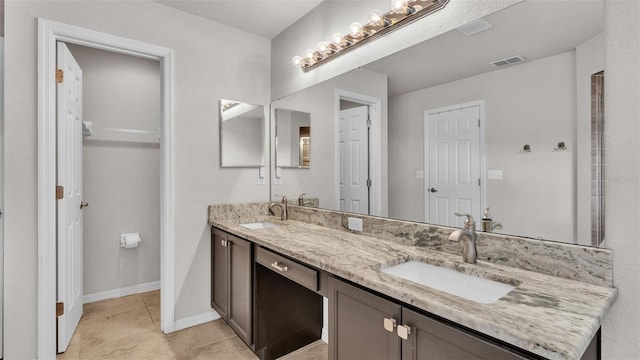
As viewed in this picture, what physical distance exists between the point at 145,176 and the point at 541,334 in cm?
340

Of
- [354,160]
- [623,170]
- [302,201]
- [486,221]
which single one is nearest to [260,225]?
[302,201]

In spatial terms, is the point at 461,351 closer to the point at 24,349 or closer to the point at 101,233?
the point at 24,349

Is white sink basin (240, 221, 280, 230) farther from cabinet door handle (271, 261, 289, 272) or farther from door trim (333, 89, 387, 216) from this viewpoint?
door trim (333, 89, 387, 216)

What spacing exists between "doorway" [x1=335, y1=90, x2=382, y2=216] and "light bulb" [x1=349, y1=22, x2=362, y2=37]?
1.21 ft

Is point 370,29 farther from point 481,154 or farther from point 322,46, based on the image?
point 481,154

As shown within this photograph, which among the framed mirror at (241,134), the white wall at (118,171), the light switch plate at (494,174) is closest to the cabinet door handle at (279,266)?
the light switch plate at (494,174)

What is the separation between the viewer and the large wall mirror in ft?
3.69

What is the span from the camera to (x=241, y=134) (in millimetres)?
2691

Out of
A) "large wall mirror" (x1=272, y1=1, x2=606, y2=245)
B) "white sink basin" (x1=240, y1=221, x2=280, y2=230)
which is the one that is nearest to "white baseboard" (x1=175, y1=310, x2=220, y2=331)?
"white sink basin" (x1=240, y1=221, x2=280, y2=230)

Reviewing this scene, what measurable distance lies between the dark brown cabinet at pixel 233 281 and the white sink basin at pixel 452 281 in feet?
3.36

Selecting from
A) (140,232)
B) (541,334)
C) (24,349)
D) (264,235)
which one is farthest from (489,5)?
(140,232)

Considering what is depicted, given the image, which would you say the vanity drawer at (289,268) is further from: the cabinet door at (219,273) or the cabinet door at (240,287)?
the cabinet door at (219,273)

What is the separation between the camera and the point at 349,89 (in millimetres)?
2078

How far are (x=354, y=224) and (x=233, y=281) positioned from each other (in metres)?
0.97
